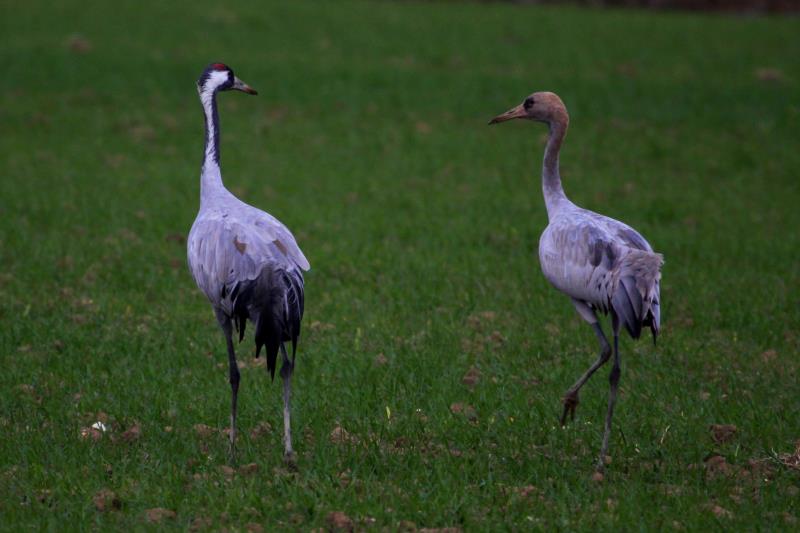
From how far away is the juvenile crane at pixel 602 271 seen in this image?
6.56m

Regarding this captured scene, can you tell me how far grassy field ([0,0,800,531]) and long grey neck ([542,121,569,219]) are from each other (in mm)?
1231

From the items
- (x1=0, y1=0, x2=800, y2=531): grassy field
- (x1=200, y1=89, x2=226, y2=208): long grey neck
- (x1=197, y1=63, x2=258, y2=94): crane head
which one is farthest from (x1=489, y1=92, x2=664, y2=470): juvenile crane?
(x1=197, y1=63, x2=258, y2=94): crane head

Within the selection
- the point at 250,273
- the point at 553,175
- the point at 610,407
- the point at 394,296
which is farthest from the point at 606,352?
the point at 394,296

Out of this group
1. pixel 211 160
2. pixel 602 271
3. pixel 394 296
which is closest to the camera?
pixel 602 271

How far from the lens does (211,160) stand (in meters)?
7.36

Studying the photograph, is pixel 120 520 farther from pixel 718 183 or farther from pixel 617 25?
pixel 617 25

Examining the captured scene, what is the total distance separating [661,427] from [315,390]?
2312 mm

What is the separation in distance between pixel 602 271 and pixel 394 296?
3193 millimetres

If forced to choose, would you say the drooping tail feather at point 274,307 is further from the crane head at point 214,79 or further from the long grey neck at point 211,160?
the crane head at point 214,79

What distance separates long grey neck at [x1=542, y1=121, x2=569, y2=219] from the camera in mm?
7703

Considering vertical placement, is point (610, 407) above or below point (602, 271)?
below

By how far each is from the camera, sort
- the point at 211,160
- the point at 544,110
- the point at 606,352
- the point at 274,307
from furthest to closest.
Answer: the point at 544,110 < the point at 211,160 < the point at 606,352 < the point at 274,307

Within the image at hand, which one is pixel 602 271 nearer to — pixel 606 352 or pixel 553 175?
pixel 606 352

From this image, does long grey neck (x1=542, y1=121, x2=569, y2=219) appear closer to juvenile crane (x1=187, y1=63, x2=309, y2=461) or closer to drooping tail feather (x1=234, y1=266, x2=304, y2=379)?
juvenile crane (x1=187, y1=63, x2=309, y2=461)
